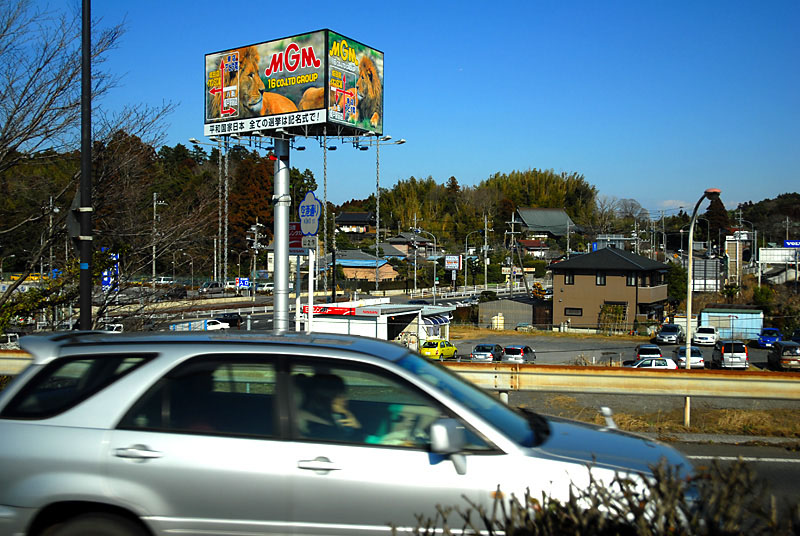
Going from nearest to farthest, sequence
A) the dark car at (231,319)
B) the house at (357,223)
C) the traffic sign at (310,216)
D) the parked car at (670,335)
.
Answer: the traffic sign at (310,216)
the dark car at (231,319)
the parked car at (670,335)
the house at (357,223)

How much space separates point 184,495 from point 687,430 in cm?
673

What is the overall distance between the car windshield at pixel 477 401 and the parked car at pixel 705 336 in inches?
1427

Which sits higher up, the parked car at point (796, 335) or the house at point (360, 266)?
the house at point (360, 266)

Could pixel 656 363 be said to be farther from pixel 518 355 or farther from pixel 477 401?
pixel 477 401

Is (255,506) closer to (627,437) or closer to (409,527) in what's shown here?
(409,527)

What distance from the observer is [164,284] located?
49.0ft

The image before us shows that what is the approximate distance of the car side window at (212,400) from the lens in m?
4.05

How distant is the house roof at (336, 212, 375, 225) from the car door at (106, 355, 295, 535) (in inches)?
4715

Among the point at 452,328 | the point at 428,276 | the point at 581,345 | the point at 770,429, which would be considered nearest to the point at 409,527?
the point at 770,429

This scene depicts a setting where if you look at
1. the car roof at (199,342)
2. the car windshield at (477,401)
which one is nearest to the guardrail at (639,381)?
the car windshield at (477,401)

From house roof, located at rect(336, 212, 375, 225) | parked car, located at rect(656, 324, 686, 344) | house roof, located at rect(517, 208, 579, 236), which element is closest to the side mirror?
parked car, located at rect(656, 324, 686, 344)

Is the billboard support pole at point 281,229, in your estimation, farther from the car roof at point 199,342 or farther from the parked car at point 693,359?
the parked car at point 693,359

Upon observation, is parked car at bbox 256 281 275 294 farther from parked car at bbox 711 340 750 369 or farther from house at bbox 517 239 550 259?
house at bbox 517 239 550 259

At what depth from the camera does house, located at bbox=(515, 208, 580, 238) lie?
120 m
